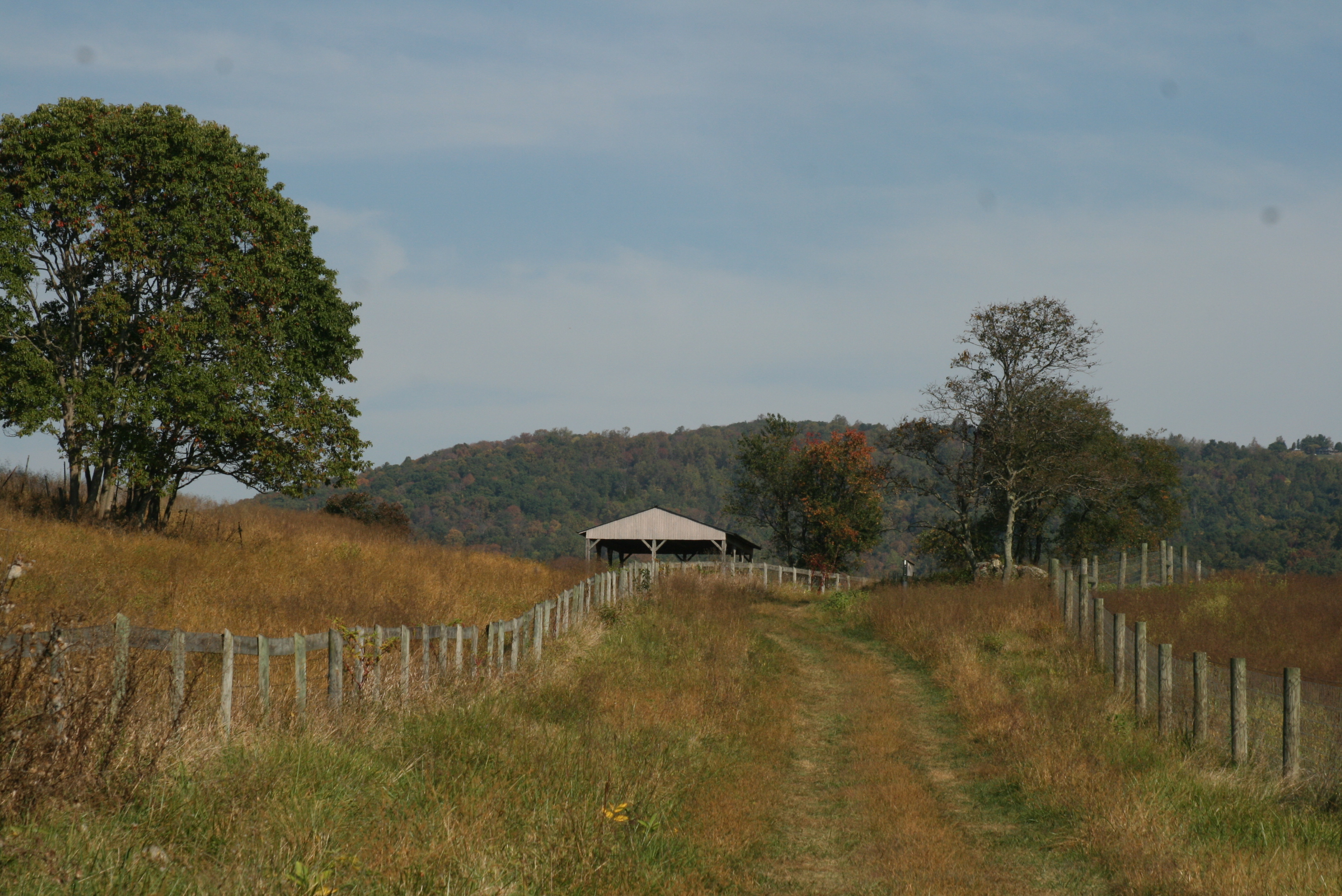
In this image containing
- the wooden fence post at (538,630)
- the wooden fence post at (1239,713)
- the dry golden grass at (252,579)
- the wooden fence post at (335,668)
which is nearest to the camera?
the wooden fence post at (335,668)

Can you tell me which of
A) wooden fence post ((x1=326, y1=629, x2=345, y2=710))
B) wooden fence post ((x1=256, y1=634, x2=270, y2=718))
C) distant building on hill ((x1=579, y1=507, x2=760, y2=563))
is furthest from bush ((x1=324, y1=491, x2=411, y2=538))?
wooden fence post ((x1=256, y1=634, x2=270, y2=718))

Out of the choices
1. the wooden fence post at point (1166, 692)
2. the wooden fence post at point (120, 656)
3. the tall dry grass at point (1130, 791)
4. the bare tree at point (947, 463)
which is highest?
the bare tree at point (947, 463)

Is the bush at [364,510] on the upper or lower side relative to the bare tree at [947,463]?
lower

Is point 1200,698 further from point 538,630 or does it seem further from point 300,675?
point 300,675

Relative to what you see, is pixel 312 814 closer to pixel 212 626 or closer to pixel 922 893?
pixel 922 893

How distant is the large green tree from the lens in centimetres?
2112

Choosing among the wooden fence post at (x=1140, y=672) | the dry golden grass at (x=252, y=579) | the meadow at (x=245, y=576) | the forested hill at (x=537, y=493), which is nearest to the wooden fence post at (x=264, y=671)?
the meadow at (x=245, y=576)

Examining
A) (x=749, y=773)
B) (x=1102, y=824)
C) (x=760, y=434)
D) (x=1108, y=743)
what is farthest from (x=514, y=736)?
(x=760, y=434)

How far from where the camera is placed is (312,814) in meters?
6.17

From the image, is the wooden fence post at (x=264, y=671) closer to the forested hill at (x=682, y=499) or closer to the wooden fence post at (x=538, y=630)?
the wooden fence post at (x=538, y=630)

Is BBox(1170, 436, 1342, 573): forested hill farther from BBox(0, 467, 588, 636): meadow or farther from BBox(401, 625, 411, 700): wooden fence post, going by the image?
BBox(401, 625, 411, 700): wooden fence post

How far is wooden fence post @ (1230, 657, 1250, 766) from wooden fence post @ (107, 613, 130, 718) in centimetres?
988

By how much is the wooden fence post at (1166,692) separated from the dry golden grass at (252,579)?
10185 mm

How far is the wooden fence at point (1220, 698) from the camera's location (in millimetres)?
10000
